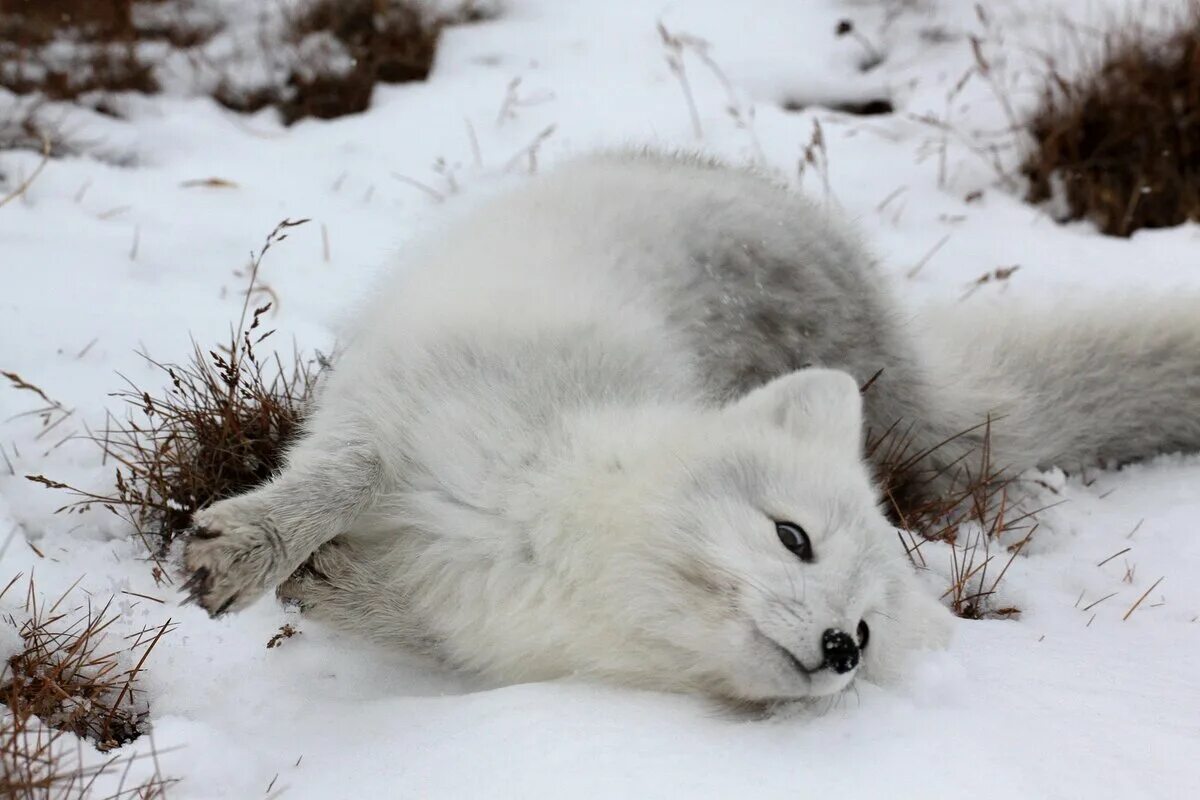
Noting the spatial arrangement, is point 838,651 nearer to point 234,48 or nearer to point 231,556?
point 231,556

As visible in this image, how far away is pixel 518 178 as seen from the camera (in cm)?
541

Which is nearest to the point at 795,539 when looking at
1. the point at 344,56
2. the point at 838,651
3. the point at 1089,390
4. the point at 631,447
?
the point at 838,651

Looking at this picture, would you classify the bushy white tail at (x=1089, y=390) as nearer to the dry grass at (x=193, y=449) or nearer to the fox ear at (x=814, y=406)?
the fox ear at (x=814, y=406)

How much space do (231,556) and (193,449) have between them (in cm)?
89

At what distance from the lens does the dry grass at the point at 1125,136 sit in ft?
17.3

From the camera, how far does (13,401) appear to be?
3.56 metres

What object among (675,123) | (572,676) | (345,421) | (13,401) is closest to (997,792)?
(572,676)

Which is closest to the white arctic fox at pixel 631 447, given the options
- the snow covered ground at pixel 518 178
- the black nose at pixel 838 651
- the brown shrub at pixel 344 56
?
the black nose at pixel 838 651

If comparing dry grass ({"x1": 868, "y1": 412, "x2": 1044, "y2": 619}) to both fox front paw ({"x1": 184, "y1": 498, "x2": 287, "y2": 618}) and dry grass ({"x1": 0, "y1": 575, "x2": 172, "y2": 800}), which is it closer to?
fox front paw ({"x1": 184, "y1": 498, "x2": 287, "y2": 618})

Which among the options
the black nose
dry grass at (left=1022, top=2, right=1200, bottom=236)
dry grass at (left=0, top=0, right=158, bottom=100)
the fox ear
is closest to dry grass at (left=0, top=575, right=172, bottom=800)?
the black nose

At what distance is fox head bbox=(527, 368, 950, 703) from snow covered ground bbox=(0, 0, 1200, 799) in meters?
0.11

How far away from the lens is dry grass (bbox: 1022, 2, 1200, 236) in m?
5.27

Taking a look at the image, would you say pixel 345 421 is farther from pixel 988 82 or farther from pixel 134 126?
pixel 988 82

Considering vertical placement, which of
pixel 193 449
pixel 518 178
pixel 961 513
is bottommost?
pixel 961 513
